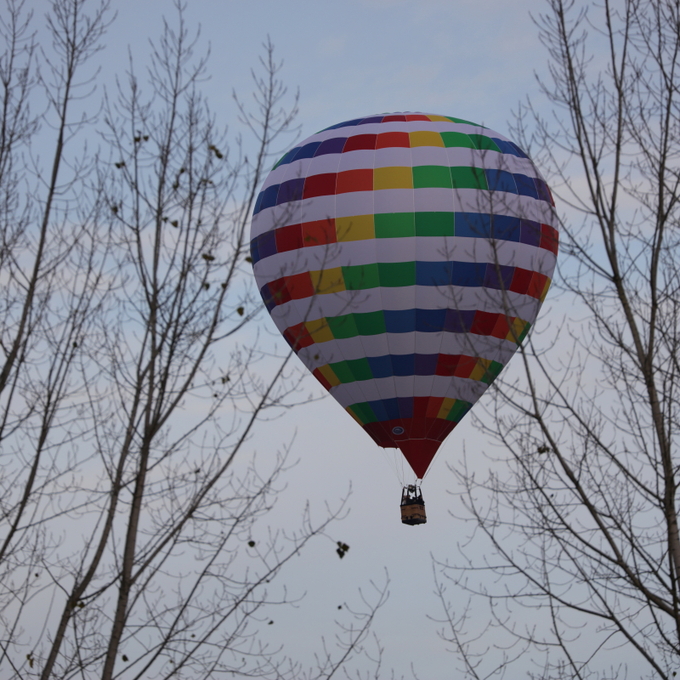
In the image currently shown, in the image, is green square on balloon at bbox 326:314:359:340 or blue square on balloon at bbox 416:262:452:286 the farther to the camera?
green square on balloon at bbox 326:314:359:340

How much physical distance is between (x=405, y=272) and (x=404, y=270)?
0.09 feet

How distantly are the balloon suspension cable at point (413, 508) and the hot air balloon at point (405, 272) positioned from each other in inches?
0.6

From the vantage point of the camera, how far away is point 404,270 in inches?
507

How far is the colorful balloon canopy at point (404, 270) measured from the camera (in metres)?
Result: 12.9

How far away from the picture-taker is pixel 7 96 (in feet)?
25.0

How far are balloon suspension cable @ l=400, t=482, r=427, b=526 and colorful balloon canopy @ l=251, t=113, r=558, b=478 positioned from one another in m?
0.25

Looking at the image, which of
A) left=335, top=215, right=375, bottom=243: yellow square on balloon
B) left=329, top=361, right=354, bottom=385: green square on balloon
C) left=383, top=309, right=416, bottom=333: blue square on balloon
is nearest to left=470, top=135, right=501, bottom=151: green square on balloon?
left=335, top=215, right=375, bottom=243: yellow square on balloon

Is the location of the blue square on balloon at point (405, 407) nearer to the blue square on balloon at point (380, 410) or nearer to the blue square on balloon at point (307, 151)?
the blue square on balloon at point (380, 410)

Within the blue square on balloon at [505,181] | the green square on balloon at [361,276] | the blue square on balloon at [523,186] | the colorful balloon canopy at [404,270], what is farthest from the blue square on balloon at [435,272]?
the blue square on balloon at [523,186]

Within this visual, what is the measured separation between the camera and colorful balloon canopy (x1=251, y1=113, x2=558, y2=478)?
12.9 metres

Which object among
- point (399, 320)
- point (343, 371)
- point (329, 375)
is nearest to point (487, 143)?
point (399, 320)

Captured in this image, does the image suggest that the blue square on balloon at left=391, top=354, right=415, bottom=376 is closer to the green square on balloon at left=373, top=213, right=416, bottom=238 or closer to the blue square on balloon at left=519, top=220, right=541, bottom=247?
the green square on balloon at left=373, top=213, right=416, bottom=238

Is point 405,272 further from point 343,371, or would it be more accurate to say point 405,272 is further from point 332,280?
point 343,371

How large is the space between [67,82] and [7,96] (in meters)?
0.45
